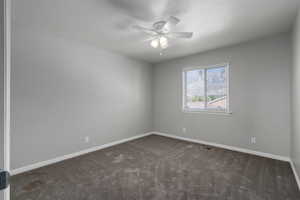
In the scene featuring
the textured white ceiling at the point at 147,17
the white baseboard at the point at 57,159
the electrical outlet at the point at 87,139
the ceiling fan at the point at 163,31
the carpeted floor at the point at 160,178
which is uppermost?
the textured white ceiling at the point at 147,17

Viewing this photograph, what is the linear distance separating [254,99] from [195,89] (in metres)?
1.43

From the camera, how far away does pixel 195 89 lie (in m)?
4.04

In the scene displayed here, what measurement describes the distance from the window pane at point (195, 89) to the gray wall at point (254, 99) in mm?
269

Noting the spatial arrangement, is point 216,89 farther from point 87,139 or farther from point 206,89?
point 87,139

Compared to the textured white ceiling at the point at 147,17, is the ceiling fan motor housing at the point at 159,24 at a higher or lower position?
lower

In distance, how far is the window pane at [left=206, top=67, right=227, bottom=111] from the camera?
351 cm

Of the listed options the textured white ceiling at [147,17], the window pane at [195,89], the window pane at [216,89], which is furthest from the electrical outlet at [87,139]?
the window pane at [216,89]

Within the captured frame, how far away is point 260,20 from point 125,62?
122 inches

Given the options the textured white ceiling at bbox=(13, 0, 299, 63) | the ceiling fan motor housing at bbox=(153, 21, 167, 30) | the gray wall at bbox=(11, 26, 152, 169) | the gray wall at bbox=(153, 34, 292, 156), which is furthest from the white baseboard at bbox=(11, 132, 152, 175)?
the ceiling fan motor housing at bbox=(153, 21, 167, 30)

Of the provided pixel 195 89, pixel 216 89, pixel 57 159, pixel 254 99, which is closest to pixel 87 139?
pixel 57 159

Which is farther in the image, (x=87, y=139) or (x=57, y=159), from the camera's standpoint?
(x=87, y=139)

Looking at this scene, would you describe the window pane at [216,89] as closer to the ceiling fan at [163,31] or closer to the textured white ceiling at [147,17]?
the textured white ceiling at [147,17]

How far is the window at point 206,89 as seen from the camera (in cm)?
351

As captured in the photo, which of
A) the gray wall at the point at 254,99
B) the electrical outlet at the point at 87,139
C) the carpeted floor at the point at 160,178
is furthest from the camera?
the electrical outlet at the point at 87,139
